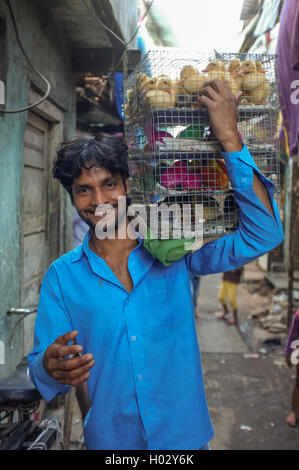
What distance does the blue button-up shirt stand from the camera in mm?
1631

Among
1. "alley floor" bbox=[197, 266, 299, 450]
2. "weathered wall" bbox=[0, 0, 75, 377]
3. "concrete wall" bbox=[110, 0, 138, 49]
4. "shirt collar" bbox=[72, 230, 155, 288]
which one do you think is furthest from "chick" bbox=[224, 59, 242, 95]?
"alley floor" bbox=[197, 266, 299, 450]

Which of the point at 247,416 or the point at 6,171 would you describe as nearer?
the point at 6,171

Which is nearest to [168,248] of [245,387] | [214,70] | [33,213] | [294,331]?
[214,70]

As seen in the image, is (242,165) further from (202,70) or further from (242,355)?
(242,355)

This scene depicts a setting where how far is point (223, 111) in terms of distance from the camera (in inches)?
52.9

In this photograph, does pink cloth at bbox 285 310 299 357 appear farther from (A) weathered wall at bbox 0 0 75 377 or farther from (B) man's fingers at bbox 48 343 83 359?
(B) man's fingers at bbox 48 343 83 359

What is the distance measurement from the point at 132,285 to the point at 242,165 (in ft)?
2.33

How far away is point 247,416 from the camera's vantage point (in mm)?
4172

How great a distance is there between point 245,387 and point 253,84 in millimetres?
4164

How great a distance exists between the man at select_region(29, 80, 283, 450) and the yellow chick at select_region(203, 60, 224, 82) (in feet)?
1.70
